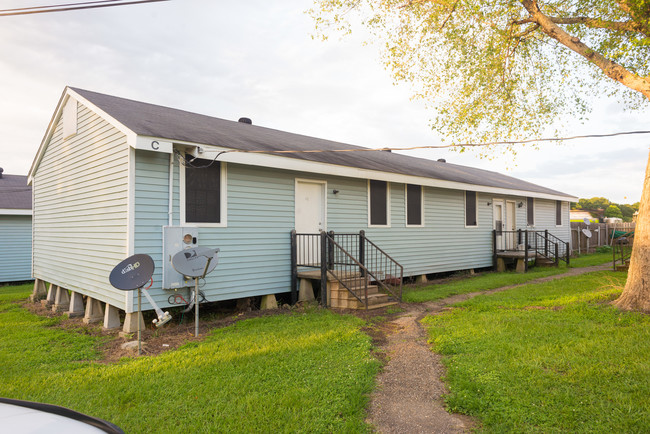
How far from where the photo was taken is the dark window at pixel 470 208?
13.2 meters

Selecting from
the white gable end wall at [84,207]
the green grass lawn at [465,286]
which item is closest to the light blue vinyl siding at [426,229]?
the green grass lawn at [465,286]

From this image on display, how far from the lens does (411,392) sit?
3.99 metres

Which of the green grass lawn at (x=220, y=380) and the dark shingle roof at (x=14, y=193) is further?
the dark shingle roof at (x=14, y=193)

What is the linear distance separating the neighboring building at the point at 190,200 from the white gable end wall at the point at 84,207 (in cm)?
3

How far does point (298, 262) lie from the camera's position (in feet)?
28.2

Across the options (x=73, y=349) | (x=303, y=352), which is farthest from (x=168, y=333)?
(x=303, y=352)

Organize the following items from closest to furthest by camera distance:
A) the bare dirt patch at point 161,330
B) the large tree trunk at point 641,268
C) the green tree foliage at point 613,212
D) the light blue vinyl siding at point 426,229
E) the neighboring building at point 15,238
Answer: the bare dirt patch at point 161,330, the large tree trunk at point 641,268, the light blue vinyl siding at point 426,229, the neighboring building at point 15,238, the green tree foliage at point 613,212

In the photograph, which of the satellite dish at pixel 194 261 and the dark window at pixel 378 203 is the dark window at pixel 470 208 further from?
the satellite dish at pixel 194 261

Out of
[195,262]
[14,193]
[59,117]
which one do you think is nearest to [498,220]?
[195,262]

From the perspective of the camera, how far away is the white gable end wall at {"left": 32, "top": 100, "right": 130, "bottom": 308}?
22.2ft

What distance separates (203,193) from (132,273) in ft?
7.12

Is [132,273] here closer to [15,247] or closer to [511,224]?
[15,247]

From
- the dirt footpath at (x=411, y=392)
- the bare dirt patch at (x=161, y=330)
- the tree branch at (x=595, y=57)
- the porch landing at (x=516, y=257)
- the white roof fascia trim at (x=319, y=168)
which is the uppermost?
the tree branch at (x=595, y=57)

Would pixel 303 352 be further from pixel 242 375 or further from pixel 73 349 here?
pixel 73 349
